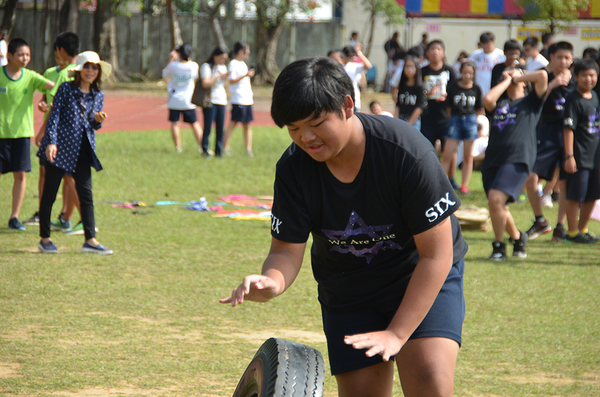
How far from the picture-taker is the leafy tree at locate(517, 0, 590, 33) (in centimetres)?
2505

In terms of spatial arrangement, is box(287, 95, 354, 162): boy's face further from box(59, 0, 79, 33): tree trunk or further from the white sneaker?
box(59, 0, 79, 33): tree trunk

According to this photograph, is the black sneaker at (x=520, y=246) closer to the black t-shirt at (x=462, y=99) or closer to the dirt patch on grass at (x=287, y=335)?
the dirt patch on grass at (x=287, y=335)

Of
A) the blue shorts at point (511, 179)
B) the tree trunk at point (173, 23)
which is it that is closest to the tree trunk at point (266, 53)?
the tree trunk at point (173, 23)

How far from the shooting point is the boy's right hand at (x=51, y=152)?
20.9ft

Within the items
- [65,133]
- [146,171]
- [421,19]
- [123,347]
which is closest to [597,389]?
[123,347]

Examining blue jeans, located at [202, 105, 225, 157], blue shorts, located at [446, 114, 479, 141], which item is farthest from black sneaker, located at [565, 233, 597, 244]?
blue jeans, located at [202, 105, 225, 157]

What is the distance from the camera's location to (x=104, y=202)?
31.3 ft

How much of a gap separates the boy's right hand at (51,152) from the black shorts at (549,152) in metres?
5.05

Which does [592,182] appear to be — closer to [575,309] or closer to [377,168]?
[575,309]

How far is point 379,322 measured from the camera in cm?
278

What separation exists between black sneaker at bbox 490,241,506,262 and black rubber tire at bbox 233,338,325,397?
4661 millimetres

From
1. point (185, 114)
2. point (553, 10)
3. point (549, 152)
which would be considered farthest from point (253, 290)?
point (553, 10)

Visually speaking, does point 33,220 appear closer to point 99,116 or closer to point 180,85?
point 99,116

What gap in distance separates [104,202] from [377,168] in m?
7.56
